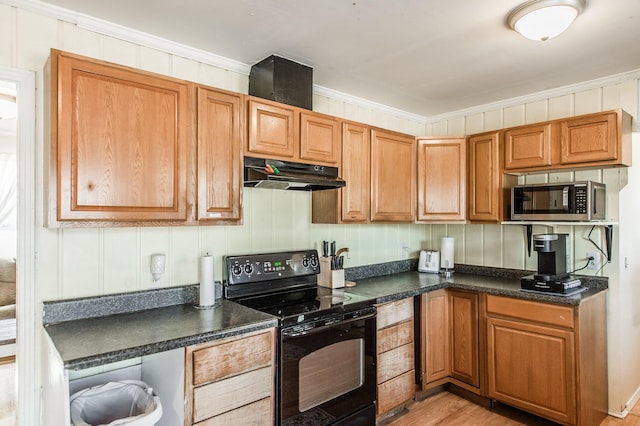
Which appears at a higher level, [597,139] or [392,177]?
[597,139]

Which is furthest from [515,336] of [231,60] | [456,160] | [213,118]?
[231,60]

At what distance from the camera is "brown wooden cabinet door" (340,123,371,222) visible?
2855 mm

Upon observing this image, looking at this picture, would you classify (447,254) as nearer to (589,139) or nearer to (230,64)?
(589,139)

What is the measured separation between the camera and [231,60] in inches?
101

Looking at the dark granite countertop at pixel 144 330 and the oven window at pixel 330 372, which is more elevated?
the dark granite countertop at pixel 144 330

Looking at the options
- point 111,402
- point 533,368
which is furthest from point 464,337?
point 111,402

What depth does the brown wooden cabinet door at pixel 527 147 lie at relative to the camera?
2.89 m

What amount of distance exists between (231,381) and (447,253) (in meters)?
2.47

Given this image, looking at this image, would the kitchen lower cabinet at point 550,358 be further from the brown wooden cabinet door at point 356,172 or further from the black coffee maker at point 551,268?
the brown wooden cabinet door at point 356,172

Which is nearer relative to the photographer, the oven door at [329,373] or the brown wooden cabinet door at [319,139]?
the oven door at [329,373]

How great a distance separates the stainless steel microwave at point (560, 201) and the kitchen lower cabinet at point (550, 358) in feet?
1.98

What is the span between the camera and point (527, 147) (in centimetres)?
299

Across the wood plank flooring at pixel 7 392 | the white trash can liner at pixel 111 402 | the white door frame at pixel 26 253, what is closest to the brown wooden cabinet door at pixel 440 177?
the white trash can liner at pixel 111 402

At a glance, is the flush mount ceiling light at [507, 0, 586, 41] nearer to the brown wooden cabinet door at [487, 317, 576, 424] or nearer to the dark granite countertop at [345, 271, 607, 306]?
the dark granite countertop at [345, 271, 607, 306]
